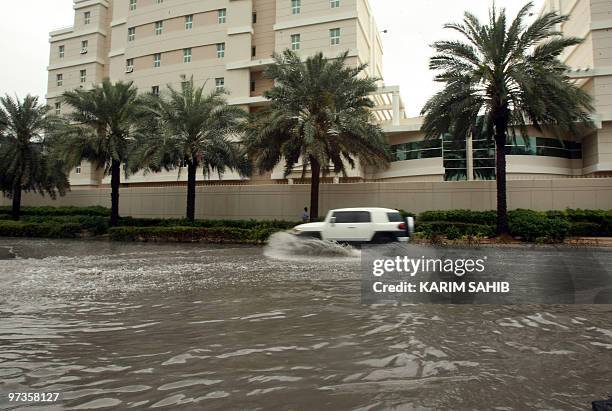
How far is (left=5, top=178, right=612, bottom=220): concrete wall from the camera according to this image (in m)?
23.9

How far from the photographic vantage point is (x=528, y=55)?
19.7 m

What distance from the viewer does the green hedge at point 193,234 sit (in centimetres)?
2195

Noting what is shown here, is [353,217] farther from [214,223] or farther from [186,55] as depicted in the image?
[186,55]

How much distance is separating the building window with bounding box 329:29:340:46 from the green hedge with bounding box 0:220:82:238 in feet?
78.4

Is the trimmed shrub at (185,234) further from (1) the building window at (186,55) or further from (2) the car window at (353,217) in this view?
(1) the building window at (186,55)

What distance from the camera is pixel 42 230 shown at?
2598cm

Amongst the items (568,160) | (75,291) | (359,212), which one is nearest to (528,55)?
(359,212)

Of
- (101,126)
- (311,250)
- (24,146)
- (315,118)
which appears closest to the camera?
(311,250)

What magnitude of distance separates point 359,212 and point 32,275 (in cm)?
999

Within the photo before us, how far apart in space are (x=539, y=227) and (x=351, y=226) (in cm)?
1024

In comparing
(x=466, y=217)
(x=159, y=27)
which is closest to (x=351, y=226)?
(x=466, y=217)

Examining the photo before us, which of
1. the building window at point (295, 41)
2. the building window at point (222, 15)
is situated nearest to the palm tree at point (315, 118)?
the building window at point (295, 41)

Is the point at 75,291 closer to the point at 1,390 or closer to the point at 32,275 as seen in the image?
the point at 32,275

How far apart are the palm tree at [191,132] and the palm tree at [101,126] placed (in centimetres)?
155
